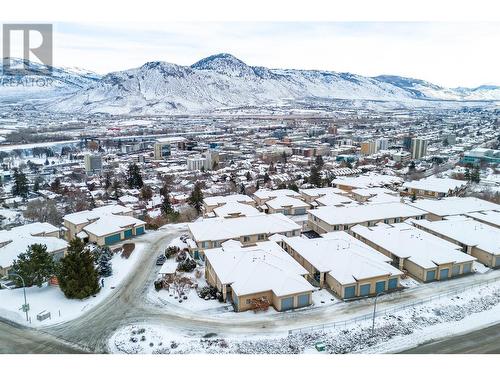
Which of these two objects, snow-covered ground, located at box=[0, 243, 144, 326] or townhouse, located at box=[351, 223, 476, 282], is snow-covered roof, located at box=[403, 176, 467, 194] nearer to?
townhouse, located at box=[351, 223, 476, 282]

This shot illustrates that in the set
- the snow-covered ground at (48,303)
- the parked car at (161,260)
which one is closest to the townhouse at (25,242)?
the snow-covered ground at (48,303)

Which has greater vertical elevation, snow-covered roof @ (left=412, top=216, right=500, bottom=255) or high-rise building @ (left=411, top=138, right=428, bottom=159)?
high-rise building @ (left=411, top=138, right=428, bottom=159)

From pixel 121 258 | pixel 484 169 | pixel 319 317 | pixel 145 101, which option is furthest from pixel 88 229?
pixel 145 101

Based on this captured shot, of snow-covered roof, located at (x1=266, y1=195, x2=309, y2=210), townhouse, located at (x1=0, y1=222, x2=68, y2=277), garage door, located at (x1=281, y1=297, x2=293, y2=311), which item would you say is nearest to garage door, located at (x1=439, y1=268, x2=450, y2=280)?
garage door, located at (x1=281, y1=297, x2=293, y2=311)

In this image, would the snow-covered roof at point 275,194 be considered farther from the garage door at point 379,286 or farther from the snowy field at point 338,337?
the snowy field at point 338,337

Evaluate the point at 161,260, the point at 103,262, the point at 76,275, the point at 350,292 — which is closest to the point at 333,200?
the point at 350,292

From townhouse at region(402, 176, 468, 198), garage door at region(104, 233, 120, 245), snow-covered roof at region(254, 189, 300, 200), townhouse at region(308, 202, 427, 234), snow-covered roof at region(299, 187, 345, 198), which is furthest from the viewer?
townhouse at region(402, 176, 468, 198)

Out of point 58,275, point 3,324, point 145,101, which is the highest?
point 145,101

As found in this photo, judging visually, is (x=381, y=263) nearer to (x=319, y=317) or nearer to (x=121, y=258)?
(x=319, y=317)
